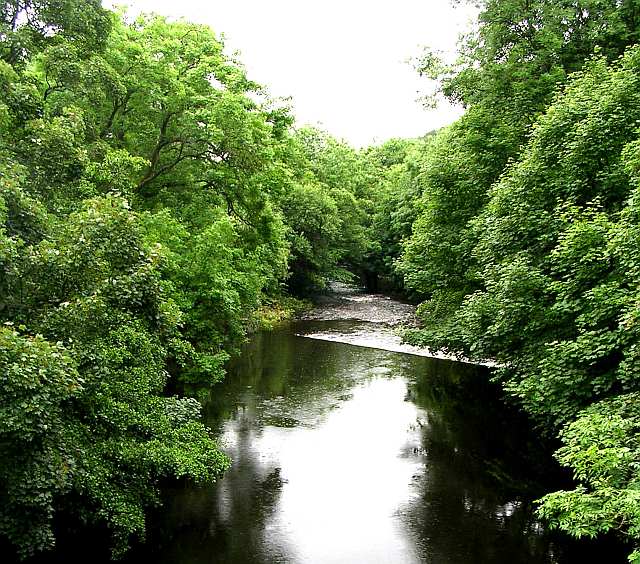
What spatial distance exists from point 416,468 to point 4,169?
1207 cm

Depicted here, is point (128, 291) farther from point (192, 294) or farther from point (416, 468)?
point (416, 468)

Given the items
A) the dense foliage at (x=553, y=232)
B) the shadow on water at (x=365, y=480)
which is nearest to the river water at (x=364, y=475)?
the shadow on water at (x=365, y=480)

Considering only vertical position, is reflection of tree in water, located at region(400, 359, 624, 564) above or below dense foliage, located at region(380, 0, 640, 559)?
below

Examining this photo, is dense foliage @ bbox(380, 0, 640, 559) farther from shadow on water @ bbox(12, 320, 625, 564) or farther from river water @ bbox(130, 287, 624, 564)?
river water @ bbox(130, 287, 624, 564)

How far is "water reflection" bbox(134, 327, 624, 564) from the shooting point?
12.7 meters

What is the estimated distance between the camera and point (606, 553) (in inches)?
501

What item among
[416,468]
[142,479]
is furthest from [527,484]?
[142,479]

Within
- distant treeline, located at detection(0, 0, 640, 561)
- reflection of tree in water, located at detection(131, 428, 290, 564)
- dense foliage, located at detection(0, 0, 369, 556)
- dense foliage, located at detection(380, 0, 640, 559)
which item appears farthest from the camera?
reflection of tree in water, located at detection(131, 428, 290, 564)

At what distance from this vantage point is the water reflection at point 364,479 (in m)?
12.7

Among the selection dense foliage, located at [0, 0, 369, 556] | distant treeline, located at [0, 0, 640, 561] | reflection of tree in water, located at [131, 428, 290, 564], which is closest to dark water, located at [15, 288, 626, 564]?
reflection of tree in water, located at [131, 428, 290, 564]

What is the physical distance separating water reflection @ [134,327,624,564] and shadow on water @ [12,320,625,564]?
39mm

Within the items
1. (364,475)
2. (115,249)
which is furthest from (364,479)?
(115,249)

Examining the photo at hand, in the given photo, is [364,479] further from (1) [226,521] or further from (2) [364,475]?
(1) [226,521]

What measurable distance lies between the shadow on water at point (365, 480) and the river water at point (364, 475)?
0.04 metres
